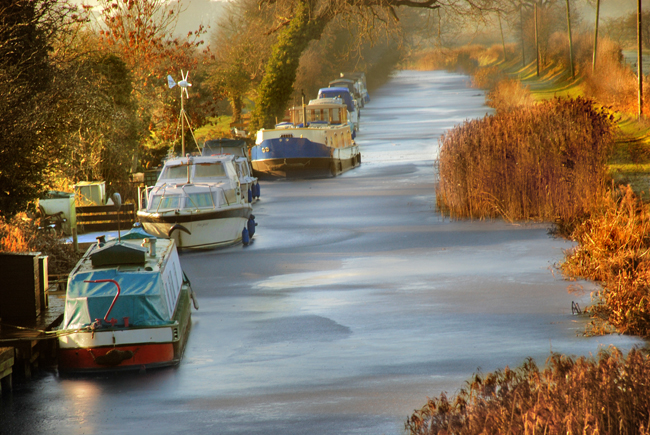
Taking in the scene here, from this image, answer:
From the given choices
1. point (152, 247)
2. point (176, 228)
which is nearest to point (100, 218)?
point (176, 228)

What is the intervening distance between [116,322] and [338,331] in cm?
361

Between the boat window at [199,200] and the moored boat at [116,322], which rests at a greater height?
the boat window at [199,200]

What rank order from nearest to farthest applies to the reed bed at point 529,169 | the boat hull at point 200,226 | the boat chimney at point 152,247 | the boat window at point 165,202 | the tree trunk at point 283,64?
the boat chimney at point 152,247, the boat hull at point 200,226, the boat window at point 165,202, the reed bed at point 529,169, the tree trunk at point 283,64

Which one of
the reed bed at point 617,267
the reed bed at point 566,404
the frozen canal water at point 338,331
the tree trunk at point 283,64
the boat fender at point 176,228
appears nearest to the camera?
the reed bed at point 566,404

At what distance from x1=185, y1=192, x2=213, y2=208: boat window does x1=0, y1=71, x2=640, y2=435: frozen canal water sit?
1.34 meters

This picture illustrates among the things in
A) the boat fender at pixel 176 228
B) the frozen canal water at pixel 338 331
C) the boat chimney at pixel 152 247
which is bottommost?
the frozen canal water at pixel 338 331

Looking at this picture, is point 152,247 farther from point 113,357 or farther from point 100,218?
point 100,218

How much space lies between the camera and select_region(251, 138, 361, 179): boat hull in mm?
35344

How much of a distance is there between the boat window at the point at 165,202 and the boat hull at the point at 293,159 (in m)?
14.5

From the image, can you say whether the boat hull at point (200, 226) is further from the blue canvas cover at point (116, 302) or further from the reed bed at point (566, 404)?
the reed bed at point (566, 404)

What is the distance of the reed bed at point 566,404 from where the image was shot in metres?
6.01

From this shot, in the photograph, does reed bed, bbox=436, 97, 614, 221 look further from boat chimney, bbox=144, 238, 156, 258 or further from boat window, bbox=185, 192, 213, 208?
boat chimney, bbox=144, 238, 156, 258

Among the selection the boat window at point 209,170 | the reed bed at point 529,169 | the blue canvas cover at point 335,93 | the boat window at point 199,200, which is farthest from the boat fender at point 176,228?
the blue canvas cover at point 335,93

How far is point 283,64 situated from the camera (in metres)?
45.2
